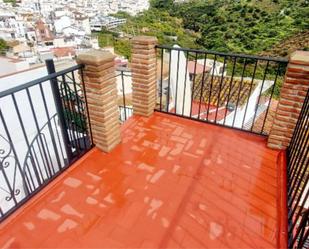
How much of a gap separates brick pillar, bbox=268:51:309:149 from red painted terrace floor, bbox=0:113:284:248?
24 cm

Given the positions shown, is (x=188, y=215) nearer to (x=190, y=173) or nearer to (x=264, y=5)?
(x=190, y=173)

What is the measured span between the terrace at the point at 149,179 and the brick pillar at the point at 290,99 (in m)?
0.02

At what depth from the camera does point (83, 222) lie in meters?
2.08

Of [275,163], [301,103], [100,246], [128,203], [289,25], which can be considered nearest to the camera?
[100,246]

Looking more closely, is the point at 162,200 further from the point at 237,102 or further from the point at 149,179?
the point at 237,102

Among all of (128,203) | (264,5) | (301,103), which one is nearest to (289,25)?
(264,5)

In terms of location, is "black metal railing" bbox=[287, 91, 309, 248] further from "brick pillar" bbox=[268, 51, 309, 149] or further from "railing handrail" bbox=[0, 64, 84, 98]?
"railing handrail" bbox=[0, 64, 84, 98]

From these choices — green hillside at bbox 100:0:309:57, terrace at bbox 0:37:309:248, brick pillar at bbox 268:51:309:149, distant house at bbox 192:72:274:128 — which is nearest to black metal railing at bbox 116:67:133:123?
terrace at bbox 0:37:309:248

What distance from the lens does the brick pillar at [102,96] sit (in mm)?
2471

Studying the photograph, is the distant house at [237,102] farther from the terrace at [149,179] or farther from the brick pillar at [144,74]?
the brick pillar at [144,74]

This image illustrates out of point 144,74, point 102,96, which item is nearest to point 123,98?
point 144,74

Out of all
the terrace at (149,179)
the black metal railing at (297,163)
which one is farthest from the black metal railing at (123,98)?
the black metal railing at (297,163)

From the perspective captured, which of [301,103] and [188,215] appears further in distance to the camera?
[301,103]

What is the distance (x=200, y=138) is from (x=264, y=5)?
35044 millimetres
